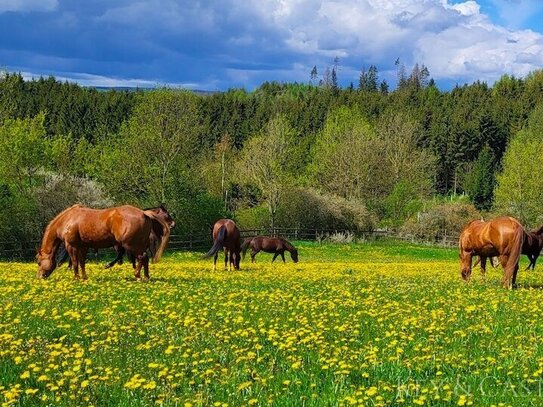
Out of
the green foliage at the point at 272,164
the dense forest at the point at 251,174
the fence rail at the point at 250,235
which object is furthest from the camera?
the green foliage at the point at 272,164

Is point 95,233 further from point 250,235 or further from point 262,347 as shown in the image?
point 250,235

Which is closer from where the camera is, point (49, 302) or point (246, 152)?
point (49, 302)

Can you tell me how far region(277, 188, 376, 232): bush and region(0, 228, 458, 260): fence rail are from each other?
1.73 metres

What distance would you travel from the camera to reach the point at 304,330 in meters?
10.1

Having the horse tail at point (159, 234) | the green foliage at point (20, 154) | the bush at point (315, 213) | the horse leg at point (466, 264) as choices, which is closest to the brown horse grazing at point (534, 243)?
the horse leg at point (466, 264)

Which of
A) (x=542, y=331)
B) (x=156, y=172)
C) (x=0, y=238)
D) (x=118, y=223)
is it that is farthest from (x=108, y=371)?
(x=156, y=172)

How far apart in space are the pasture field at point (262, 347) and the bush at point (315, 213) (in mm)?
53842

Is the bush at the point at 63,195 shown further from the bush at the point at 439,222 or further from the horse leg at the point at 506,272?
the bush at the point at 439,222

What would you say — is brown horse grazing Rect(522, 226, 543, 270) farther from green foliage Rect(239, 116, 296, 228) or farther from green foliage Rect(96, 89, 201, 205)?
green foliage Rect(239, 116, 296, 228)

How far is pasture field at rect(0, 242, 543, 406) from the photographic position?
701 centimetres

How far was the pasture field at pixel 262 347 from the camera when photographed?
7008mm

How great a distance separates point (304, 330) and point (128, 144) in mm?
48058

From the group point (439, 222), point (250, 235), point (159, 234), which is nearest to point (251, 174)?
point (250, 235)

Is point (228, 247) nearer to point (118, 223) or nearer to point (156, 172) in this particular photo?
point (118, 223)
